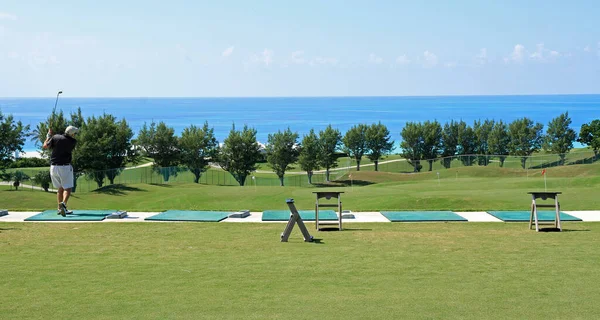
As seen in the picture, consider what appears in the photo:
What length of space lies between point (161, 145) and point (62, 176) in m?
58.6

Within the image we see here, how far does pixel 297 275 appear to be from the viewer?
434 inches

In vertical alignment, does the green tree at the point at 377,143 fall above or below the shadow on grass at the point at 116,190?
above

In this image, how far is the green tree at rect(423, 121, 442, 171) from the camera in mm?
91875

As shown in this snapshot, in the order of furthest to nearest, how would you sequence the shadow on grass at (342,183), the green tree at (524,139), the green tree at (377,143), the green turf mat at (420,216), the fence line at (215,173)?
the green tree at (524,139)
the green tree at (377,143)
the shadow on grass at (342,183)
the fence line at (215,173)
the green turf mat at (420,216)

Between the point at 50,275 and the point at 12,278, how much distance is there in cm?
59

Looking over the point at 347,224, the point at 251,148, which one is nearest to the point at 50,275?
the point at 347,224

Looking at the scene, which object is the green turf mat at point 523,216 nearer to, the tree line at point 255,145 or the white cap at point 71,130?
the white cap at point 71,130

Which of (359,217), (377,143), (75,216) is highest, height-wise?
(377,143)

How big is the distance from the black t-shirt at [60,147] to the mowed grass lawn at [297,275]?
1950mm

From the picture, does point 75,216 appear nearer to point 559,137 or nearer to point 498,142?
point 498,142

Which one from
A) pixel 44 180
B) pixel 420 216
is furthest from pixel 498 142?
pixel 420 216

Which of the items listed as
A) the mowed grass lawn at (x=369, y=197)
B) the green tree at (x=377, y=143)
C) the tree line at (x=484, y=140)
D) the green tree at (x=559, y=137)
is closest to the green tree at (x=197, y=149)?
the green tree at (x=377, y=143)

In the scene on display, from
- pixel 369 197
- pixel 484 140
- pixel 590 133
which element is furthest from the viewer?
pixel 484 140

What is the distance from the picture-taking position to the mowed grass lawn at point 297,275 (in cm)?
896
